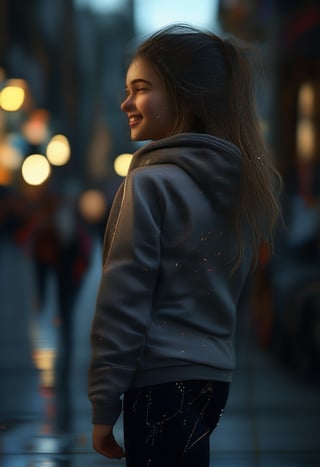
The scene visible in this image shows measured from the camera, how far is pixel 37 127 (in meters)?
18.8

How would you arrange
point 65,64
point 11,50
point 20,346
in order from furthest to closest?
1. point 65,64
2. point 11,50
3. point 20,346

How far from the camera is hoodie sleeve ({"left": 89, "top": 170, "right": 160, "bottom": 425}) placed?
2.32 m

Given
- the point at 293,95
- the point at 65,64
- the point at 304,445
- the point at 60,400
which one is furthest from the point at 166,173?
the point at 65,64

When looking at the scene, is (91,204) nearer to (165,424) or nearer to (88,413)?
(88,413)

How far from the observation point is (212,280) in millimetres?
2473

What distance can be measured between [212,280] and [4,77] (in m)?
15.6

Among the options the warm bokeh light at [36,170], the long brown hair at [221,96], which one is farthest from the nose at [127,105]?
the warm bokeh light at [36,170]

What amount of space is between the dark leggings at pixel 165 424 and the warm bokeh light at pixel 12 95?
14900 millimetres

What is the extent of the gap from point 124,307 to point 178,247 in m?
0.19

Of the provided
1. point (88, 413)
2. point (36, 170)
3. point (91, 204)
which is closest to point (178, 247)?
point (88, 413)

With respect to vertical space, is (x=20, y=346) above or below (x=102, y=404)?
below

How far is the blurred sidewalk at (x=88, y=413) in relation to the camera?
4882 mm

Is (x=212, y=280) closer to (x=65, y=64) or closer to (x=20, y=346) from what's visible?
(x=20, y=346)

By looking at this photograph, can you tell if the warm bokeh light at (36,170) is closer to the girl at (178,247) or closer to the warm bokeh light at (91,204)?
the warm bokeh light at (91,204)
